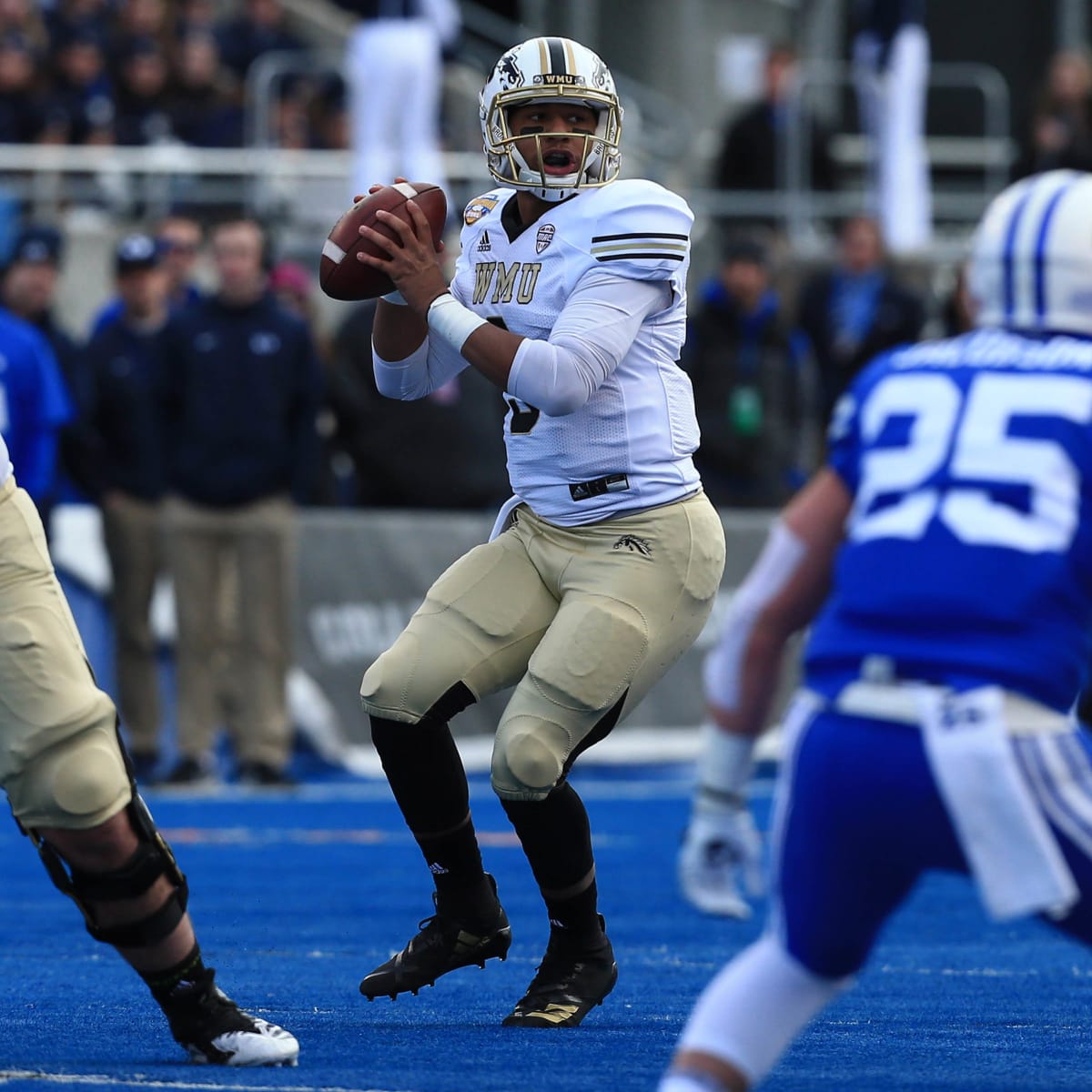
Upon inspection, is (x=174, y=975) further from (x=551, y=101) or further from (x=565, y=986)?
(x=551, y=101)

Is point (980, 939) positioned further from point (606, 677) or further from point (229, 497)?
point (229, 497)

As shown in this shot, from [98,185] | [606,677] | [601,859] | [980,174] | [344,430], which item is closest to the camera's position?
[606,677]

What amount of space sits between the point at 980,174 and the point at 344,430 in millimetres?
8336

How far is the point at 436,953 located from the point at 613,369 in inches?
49.6

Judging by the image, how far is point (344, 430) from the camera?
1084cm

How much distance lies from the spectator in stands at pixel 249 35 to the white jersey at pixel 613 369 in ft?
31.8

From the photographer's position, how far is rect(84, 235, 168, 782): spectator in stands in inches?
399

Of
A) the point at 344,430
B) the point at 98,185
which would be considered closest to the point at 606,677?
the point at 344,430

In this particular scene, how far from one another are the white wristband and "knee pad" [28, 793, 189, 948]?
116 cm

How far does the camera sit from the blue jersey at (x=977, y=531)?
306cm

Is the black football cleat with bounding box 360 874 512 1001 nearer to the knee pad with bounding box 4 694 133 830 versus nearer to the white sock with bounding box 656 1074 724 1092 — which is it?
the knee pad with bounding box 4 694 133 830

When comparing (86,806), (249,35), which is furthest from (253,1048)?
(249,35)

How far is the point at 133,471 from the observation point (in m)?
10.2

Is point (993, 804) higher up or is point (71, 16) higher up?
point (71, 16)
